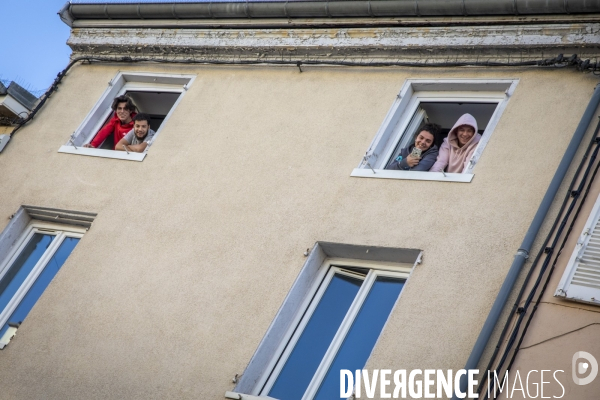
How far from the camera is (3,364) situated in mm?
8406

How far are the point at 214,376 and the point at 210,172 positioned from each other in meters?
2.56

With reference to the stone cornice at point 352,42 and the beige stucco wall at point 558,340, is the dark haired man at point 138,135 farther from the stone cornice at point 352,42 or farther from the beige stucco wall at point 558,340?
the beige stucco wall at point 558,340

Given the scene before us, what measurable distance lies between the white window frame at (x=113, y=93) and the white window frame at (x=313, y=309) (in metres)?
3.23

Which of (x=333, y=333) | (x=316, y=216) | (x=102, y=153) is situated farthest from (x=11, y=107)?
(x=333, y=333)

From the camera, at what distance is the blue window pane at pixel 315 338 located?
7.46 metres

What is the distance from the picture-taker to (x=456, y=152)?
8617 mm

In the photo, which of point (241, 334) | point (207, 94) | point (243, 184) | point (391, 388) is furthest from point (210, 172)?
point (391, 388)

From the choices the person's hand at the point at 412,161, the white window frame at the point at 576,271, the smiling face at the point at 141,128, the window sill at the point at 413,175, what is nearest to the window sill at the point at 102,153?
the smiling face at the point at 141,128

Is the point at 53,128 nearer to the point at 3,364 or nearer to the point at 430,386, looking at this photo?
the point at 3,364

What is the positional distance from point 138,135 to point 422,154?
3586 millimetres

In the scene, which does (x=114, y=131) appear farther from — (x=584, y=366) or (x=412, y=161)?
(x=584, y=366)

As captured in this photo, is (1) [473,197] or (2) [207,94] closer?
(1) [473,197]

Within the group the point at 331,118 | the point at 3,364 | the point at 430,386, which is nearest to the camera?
the point at 430,386

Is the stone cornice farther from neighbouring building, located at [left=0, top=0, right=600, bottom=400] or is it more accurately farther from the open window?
the open window
